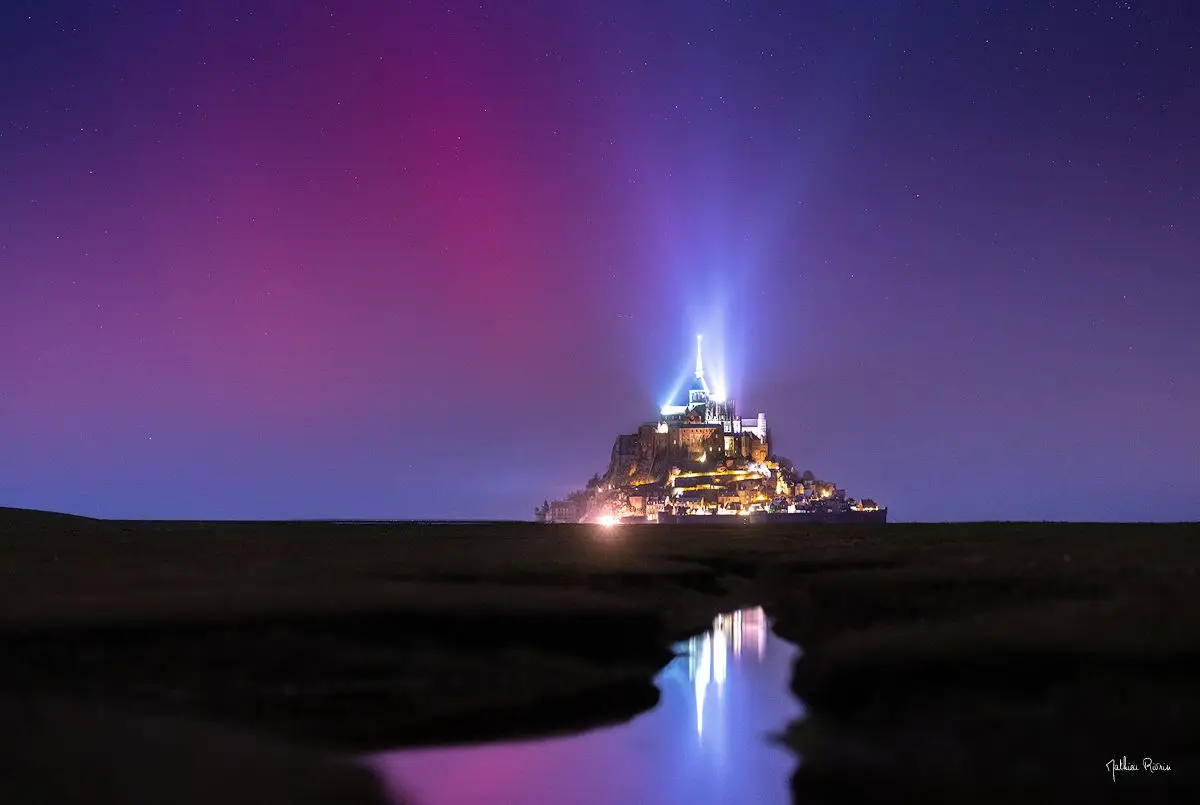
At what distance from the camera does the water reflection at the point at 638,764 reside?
20359mm

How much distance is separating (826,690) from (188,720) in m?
13.6

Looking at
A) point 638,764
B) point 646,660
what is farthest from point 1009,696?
point 646,660

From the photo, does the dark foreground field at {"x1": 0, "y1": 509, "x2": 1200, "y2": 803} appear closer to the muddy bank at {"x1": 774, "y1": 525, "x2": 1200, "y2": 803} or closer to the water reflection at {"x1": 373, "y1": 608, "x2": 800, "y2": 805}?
the muddy bank at {"x1": 774, "y1": 525, "x2": 1200, "y2": 803}

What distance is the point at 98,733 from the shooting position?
18719 mm

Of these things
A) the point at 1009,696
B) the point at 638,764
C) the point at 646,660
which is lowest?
the point at 638,764

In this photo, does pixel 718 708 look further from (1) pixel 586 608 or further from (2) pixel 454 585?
(2) pixel 454 585

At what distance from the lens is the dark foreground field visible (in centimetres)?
1842

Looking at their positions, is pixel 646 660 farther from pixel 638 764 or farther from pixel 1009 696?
pixel 1009 696

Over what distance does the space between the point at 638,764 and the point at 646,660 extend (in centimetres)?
1137

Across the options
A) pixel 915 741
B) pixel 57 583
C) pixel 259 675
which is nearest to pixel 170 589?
pixel 57 583

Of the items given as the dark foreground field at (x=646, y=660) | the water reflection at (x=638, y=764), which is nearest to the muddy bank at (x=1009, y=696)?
the dark foreground field at (x=646, y=660)

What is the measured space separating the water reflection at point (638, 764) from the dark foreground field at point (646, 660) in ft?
2.96

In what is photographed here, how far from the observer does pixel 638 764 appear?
22719 millimetres

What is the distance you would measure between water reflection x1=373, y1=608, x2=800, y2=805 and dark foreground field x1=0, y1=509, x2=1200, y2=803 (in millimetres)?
902
